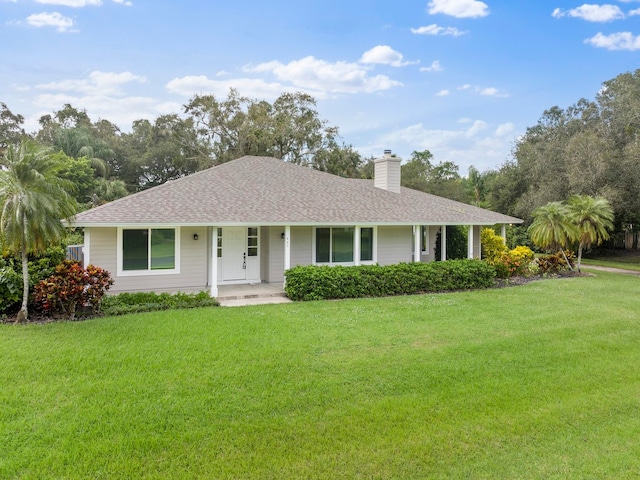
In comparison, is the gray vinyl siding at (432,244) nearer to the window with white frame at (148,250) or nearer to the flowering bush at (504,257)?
the flowering bush at (504,257)

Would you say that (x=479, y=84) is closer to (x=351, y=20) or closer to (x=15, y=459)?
(x=351, y=20)

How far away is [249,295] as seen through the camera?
11961 mm

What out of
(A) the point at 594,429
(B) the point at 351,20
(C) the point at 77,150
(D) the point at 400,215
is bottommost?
(A) the point at 594,429

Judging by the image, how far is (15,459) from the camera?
388 cm

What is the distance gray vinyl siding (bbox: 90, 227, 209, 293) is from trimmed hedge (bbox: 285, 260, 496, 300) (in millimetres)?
3030

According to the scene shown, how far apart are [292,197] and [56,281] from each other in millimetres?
7815

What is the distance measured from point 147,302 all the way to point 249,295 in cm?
284

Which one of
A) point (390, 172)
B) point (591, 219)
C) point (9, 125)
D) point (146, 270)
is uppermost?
point (9, 125)

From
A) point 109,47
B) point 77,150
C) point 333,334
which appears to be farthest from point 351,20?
point 77,150

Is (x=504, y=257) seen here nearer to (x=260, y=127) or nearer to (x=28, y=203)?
(x=28, y=203)

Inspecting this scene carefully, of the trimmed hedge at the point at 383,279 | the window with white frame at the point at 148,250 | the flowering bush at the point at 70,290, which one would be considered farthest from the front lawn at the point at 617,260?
the flowering bush at the point at 70,290

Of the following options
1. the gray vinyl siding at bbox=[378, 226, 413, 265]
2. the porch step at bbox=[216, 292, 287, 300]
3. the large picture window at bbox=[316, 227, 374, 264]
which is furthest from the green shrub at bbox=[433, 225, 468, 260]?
the porch step at bbox=[216, 292, 287, 300]

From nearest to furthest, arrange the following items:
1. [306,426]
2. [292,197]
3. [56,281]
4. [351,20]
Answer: [306,426], [56,281], [292,197], [351,20]

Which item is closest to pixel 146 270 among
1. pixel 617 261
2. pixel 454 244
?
pixel 454 244
